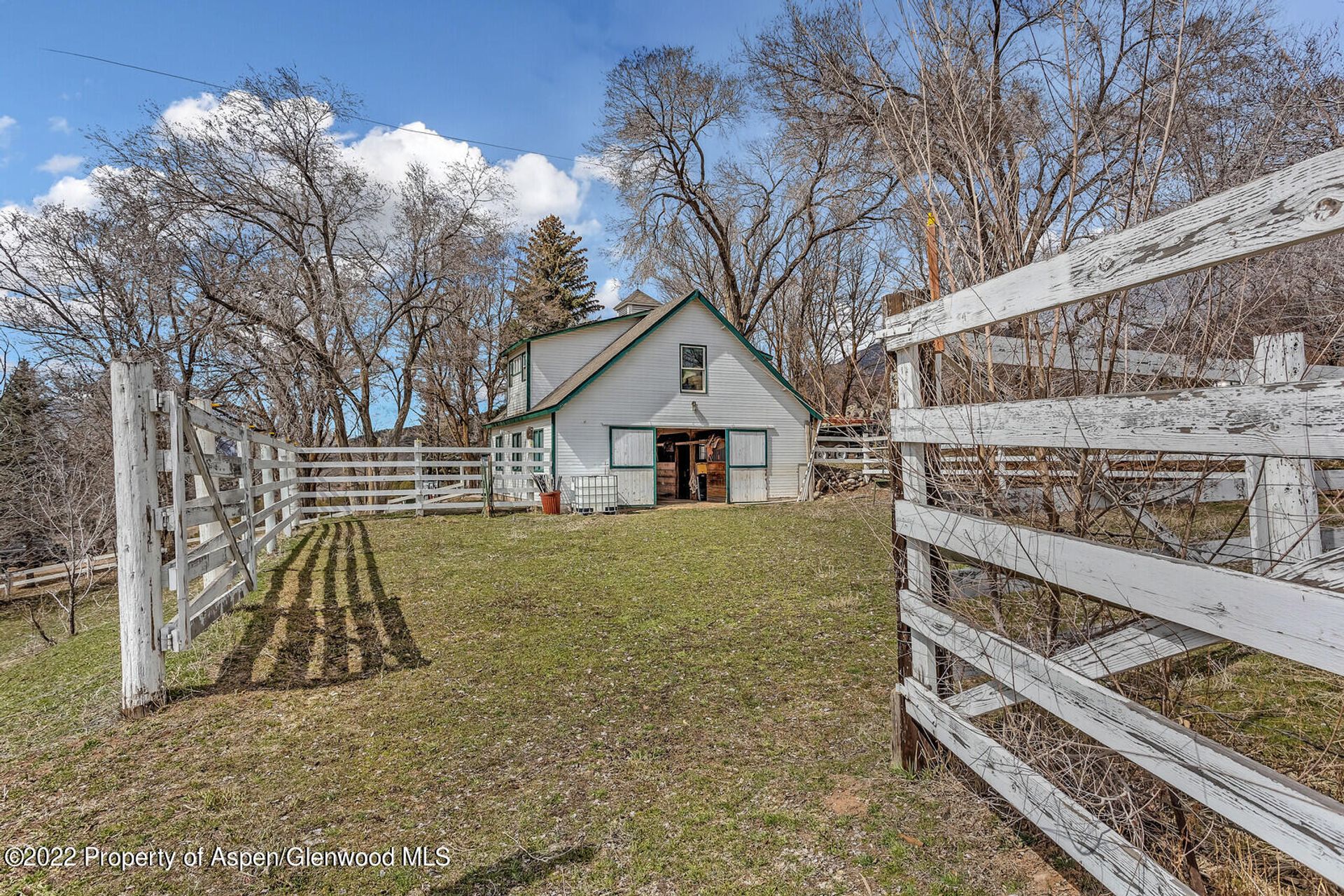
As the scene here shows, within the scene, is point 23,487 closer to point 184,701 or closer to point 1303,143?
point 184,701

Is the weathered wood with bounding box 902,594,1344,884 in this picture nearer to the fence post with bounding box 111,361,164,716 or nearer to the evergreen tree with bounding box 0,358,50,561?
the fence post with bounding box 111,361,164,716

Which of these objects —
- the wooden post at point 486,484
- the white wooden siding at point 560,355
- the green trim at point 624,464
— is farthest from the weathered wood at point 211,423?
the white wooden siding at point 560,355

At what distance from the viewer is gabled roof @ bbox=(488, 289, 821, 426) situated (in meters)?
15.5

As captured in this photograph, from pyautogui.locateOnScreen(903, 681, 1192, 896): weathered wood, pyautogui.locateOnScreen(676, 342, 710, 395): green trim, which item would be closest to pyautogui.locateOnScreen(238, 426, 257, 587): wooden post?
pyautogui.locateOnScreen(903, 681, 1192, 896): weathered wood

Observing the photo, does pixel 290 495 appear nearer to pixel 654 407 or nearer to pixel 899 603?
pixel 654 407

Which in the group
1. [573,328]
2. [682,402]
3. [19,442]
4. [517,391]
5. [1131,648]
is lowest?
[1131,648]

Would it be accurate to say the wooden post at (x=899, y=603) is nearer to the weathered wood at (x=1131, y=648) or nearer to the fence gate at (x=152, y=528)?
the weathered wood at (x=1131, y=648)

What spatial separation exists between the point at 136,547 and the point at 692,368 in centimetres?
1412

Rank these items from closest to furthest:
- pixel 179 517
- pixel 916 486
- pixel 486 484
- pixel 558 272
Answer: pixel 916 486 < pixel 179 517 < pixel 486 484 < pixel 558 272

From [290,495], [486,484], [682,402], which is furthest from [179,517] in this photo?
[682,402]

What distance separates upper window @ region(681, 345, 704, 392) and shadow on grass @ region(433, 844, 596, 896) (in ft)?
48.8

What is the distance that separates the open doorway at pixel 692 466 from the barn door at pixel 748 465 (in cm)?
23

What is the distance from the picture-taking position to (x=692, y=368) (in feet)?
56.2

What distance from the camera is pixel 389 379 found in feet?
99.0
